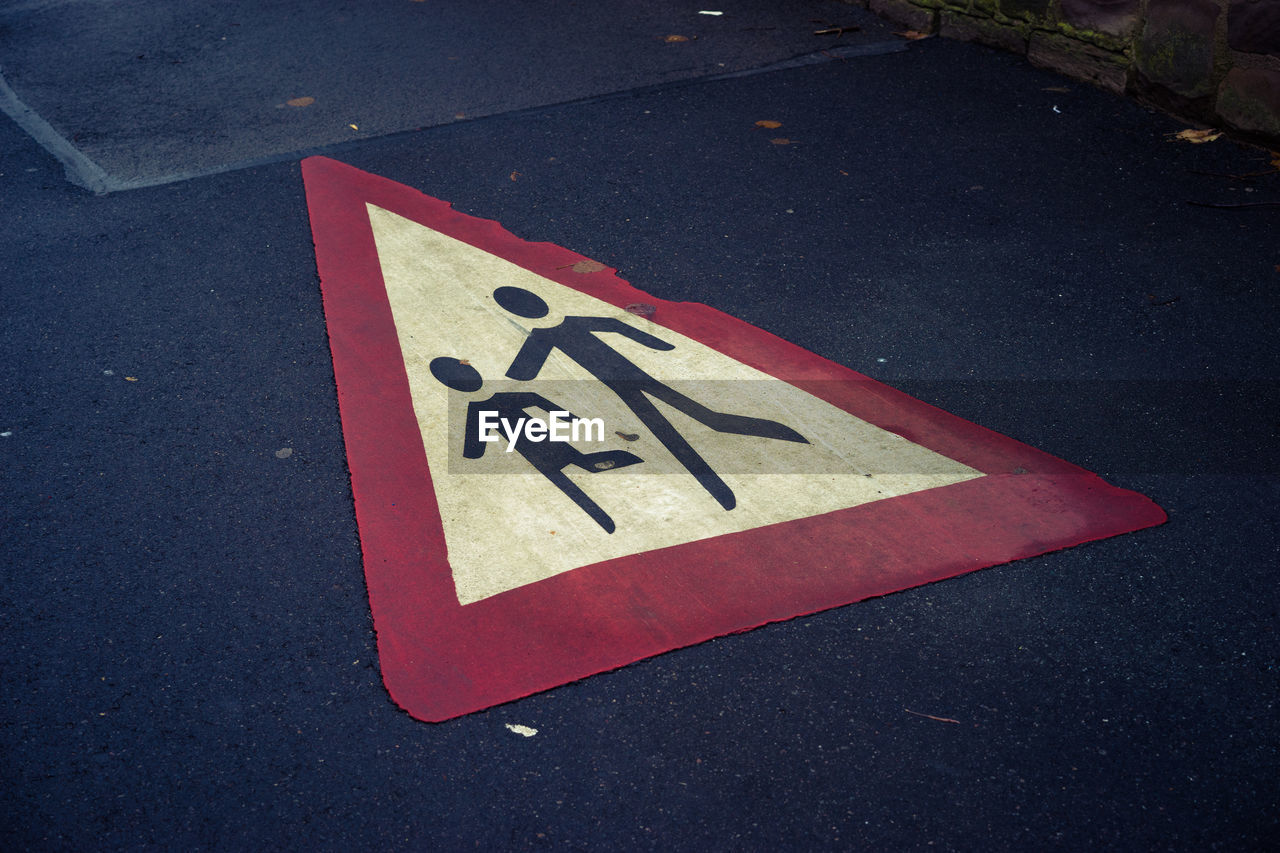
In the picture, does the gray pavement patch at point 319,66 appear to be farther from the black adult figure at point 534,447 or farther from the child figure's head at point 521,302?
the black adult figure at point 534,447

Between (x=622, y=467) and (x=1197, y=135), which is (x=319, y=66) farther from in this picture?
(x=1197, y=135)

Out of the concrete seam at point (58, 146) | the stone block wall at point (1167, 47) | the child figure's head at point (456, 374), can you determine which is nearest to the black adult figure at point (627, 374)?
the child figure's head at point (456, 374)

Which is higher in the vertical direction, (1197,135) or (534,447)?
(1197,135)

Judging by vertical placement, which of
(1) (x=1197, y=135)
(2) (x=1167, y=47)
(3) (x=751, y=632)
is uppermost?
(2) (x=1167, y=47)

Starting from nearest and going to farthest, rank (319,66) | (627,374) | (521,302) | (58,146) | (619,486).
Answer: (619,486)
(627,374)
(521,302)
(58,146)
(319,66)

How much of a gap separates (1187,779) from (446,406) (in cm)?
254

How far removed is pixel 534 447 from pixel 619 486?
0.37m

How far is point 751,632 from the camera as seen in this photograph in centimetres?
262

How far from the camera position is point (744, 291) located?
4.10m

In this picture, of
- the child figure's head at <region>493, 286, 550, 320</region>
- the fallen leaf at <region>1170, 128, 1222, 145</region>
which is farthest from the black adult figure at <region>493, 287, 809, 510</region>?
the fallen leaf at <region>1170, 128, 1222, 145</region>

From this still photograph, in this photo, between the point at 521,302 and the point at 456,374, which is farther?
the point at 521,302

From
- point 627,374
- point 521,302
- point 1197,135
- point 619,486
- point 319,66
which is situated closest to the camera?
point 619,486

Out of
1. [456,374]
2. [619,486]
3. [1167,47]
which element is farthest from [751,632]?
[1167,47]

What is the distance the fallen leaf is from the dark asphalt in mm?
89
